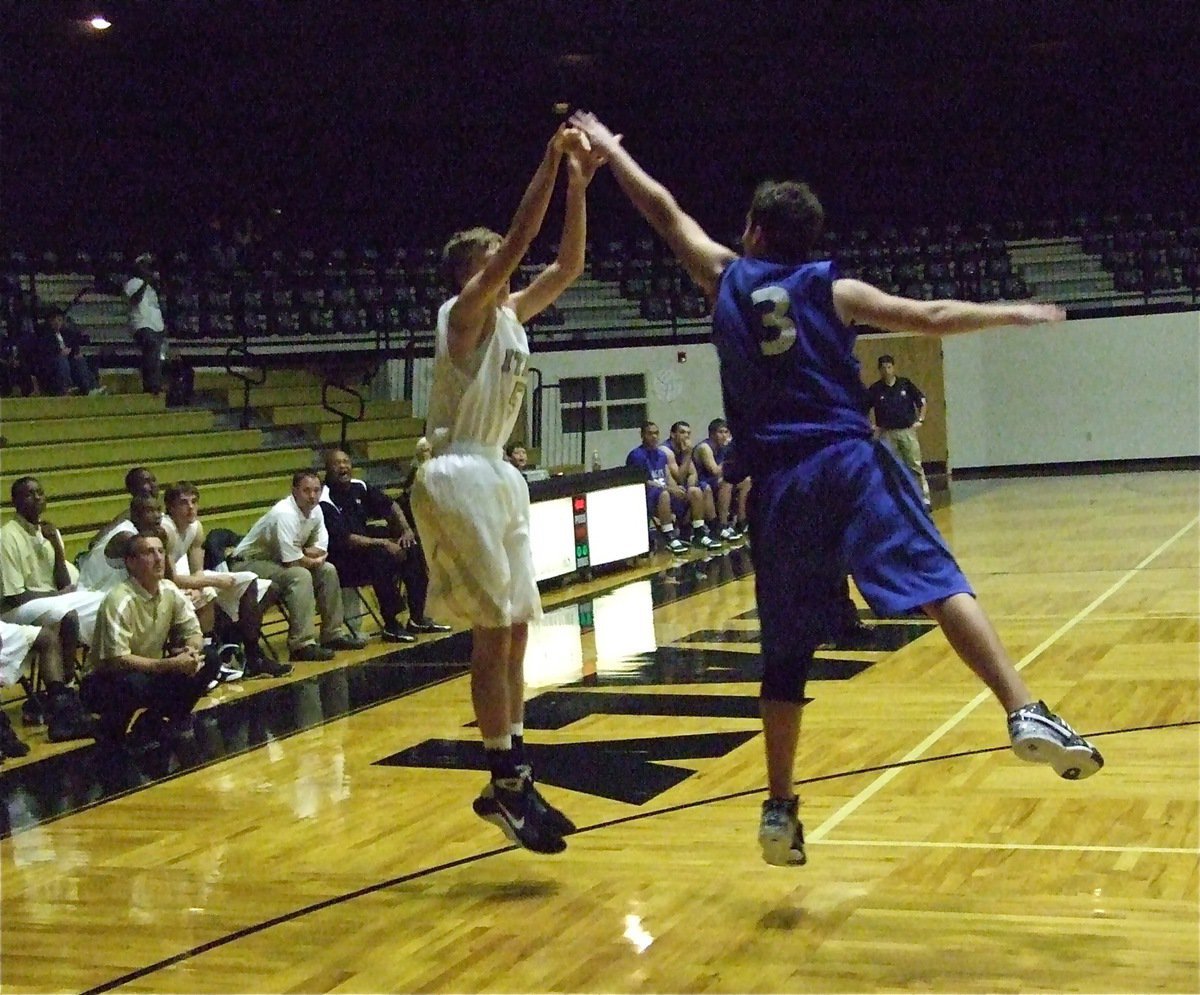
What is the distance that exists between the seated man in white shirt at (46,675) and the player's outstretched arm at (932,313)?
185 inches

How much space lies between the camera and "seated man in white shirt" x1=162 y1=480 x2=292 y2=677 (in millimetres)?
8430

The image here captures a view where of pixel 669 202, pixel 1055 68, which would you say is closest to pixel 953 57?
pixel 1055 68

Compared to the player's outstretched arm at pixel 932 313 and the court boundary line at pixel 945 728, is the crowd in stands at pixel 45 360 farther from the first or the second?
the player's outstretched arm at pixel 932 313

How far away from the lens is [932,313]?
134 inches

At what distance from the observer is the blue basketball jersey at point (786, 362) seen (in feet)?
11.9

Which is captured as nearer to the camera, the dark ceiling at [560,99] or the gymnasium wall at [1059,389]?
the dark ceiling at [560,99]

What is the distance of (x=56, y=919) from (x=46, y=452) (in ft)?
27.1

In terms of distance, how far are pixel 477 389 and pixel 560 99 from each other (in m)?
15.4

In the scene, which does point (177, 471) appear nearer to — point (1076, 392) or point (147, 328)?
point (147, 328)

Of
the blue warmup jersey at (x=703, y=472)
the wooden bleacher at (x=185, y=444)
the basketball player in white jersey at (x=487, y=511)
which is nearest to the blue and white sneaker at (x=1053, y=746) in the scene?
the basketball player in white jersey at (x=487, y=511)

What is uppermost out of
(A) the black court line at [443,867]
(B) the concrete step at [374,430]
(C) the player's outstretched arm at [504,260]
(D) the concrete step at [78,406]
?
(C) the player's outstretched arm at [504,260]

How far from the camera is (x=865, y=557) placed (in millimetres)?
3572

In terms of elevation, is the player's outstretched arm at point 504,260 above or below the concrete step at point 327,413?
above

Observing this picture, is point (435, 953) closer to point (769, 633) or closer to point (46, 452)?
point (769, 633)
